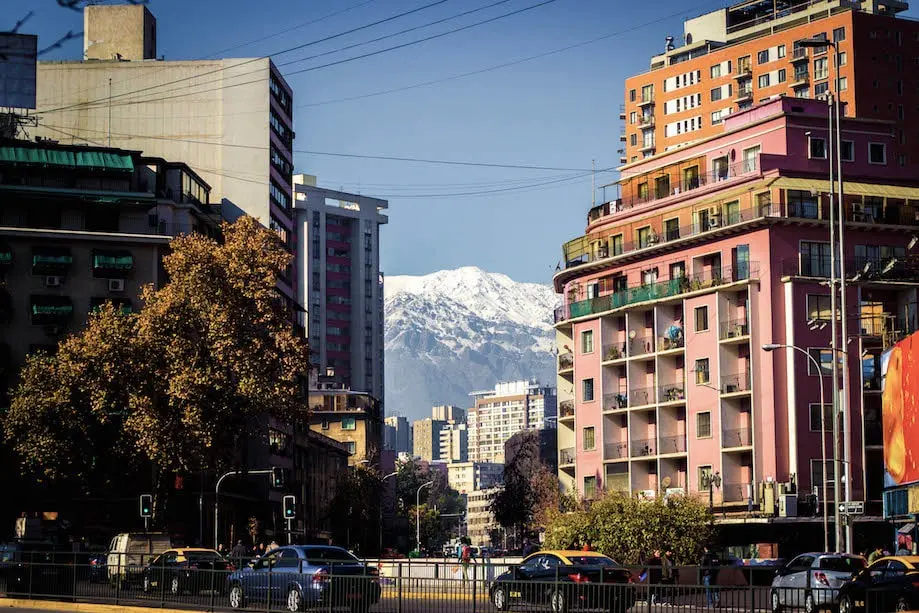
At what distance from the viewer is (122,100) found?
107 metres

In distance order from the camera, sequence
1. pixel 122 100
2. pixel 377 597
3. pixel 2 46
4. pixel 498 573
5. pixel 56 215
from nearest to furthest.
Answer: pixel 2 46
pixel 377 597
pixel 498 573
pixel 56 215
pixel 122 100

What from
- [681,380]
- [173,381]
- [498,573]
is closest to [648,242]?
[681,380]

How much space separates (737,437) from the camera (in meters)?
81.9

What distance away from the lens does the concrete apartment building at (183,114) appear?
106875mm

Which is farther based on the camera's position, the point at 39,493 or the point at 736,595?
the point at 39,493

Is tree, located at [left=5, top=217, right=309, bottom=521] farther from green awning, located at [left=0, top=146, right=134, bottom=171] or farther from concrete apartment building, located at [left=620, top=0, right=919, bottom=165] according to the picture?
concrete apartment building, located at [left=620, top=0, right=919, bottom=165]

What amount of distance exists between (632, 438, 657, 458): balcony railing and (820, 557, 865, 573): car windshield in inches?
1695

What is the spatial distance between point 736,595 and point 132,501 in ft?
213

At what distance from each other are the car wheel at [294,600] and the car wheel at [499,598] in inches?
221

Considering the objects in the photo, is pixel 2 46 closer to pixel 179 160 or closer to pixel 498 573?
pixel 498 573

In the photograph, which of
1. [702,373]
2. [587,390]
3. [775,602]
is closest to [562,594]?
[775,602]

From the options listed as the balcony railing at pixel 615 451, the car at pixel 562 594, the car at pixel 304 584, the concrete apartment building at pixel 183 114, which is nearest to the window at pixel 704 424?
the balcony railing at pixel 615 451

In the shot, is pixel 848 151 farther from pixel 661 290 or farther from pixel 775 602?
pixel 775 602

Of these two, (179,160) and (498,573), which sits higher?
(179,160)
